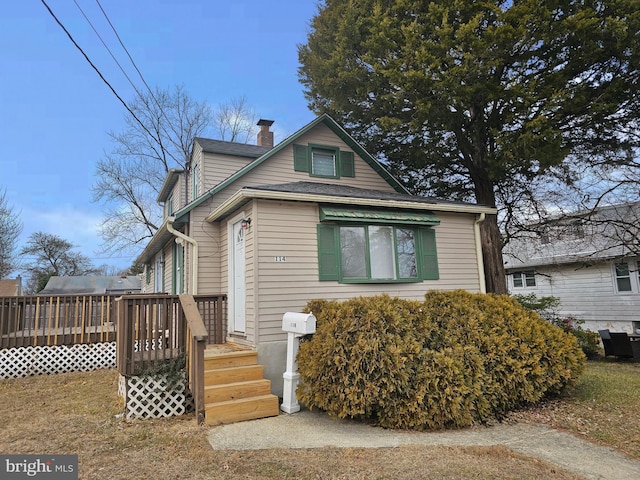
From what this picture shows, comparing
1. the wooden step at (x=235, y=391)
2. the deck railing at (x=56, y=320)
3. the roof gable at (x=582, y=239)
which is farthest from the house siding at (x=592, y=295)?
the deck railing at (x=56, y=320)

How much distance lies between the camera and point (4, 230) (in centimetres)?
2523

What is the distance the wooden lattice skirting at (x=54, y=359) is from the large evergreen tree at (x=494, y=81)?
8.27 m

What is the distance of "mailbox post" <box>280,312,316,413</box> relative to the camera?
17.7ft

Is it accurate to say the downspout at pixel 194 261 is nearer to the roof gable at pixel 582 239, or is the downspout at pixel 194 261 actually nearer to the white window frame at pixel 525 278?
the roof gable at pixel 582 239

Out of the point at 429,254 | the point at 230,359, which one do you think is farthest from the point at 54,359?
the point at 429,254

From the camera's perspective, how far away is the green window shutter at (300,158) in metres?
9.44

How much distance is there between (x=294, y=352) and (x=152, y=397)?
194 centimetres

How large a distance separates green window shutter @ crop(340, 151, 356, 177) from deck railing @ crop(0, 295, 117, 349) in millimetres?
6128

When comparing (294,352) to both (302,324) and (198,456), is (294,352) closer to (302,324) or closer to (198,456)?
(302,324)

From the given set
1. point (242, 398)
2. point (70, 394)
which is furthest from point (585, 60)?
point (70, 394)

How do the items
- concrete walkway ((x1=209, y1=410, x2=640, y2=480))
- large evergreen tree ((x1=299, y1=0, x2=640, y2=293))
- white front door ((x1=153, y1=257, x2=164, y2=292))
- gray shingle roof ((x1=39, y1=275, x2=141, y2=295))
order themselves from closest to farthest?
concrete walkway ((x1=209, y1=410, x2=640, y2=480)) → large evergreen tree ((x1=299, y1=0, x2=640, y2=293)) → white front door ((x1=153, y1=257, x2=164, y2=292)) → gray shingle roof ((x1=39, y1=275, x2=141, y2=295))

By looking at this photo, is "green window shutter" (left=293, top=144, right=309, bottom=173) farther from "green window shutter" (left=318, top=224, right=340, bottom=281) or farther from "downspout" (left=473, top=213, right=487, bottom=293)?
"downspout" (left=473, top=213, right=487, bottom=293)

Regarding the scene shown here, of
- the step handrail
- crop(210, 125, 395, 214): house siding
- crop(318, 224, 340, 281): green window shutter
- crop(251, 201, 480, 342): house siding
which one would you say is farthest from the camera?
crop(210, 125, 395, 214): house siding

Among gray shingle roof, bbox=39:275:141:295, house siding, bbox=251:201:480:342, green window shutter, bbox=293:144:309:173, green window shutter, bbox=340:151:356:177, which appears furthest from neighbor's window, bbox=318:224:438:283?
gray shingle roof, bbox=39:275:141:295
